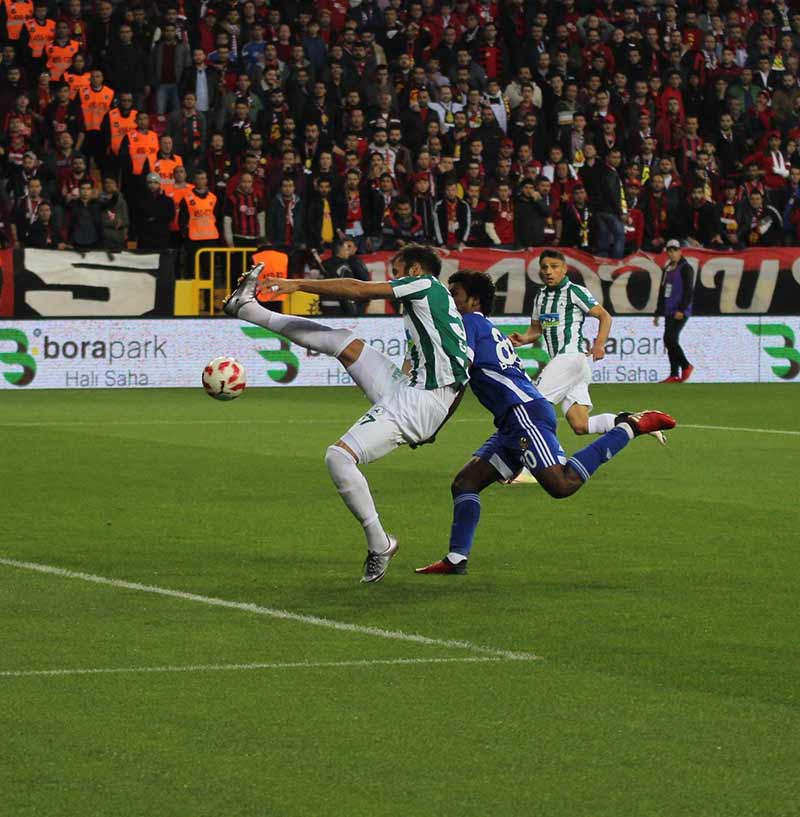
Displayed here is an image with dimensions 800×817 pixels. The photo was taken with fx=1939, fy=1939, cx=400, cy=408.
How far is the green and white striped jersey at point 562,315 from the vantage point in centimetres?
1689

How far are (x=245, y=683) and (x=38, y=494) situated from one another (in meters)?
7.30

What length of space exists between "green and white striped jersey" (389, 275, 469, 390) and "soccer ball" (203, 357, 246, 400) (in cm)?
184

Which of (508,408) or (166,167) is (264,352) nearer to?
(166,167)

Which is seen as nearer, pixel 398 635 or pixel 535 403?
pixel 398 635

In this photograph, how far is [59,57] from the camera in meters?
28.5

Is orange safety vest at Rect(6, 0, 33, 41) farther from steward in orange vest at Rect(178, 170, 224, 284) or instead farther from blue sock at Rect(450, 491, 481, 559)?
blue sock at Rect(450, 491, 481, 559)

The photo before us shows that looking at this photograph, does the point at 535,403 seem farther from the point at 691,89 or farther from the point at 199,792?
the point at 691,89

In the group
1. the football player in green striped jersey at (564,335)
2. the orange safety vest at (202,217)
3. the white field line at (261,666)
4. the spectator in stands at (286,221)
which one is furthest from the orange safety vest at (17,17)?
the white field line at (261,666)

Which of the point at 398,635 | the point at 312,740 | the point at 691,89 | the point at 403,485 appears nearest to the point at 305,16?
the point at 691,89

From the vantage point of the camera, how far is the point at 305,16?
1203 inches

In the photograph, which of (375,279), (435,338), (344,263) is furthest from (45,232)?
(435,338)

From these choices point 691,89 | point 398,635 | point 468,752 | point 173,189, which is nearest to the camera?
point 468,752

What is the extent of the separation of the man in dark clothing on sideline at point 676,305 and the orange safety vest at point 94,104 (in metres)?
8.51

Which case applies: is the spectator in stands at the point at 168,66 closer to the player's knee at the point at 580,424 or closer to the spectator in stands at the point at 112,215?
the spectator in stands at the point at 112,215
